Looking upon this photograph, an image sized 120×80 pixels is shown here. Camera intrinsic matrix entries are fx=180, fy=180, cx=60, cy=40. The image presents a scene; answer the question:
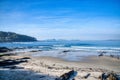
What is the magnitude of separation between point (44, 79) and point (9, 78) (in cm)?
334

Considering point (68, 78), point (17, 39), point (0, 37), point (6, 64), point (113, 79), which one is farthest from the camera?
point (17, 39)

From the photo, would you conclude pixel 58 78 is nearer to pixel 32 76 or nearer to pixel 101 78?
pixel 32 76

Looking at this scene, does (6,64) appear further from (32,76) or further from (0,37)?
(0,37)

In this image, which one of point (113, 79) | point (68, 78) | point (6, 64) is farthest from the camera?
point (6, 64)

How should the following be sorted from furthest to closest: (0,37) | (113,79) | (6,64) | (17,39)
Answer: (17,39), (0,37), (6,64), (113,79)

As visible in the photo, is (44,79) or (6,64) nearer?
(44,79)

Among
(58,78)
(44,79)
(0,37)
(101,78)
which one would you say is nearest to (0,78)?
(44,79)

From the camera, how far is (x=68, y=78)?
708 inches

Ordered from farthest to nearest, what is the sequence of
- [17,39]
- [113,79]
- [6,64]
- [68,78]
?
[17,39] < [6,64] < [68,78] < [113,79]

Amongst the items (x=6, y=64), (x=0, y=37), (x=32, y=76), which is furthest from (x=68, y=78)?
(x=0, y=37)

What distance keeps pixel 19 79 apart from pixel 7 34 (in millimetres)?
187522

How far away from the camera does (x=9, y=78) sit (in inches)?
677

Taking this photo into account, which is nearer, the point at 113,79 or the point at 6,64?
the point at 113,79

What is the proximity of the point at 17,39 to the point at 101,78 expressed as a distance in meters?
187
